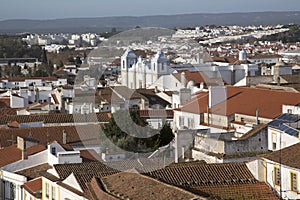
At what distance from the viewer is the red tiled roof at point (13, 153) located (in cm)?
2058

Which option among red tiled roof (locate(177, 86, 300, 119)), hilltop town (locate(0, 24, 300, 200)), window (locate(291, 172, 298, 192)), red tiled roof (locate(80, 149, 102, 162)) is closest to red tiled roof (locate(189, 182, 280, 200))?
hilltop town (locate(0, 24, 300, 200))

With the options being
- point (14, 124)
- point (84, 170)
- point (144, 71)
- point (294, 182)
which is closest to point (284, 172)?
point (294, 182)

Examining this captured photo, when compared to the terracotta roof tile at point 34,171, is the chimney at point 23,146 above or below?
above

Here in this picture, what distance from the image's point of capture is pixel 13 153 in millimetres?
21516

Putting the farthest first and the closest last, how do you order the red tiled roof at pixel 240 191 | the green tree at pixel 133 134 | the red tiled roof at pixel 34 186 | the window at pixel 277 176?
the green tree at pixel 133 134
the red tiled roof at pixel 34 186
the window at pixel 277 176
the red tiled roof at pixel 240 191

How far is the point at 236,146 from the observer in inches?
748

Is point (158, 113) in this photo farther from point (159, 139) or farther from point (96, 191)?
point (96, 191)

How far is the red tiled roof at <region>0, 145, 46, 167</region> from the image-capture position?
20.6m

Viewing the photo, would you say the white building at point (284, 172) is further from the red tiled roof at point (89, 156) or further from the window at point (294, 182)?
the red tiled roof at point (89, 156)

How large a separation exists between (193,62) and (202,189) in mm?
40893

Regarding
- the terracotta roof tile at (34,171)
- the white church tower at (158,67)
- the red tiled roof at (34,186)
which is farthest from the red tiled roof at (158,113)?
the white church tower at (158,67)

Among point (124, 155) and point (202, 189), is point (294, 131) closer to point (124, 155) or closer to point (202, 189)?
point (202, 189)

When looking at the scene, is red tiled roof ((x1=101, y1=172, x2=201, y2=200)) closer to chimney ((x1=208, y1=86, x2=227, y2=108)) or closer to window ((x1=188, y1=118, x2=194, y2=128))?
window ((x1=188, y1=118, x2=194, y2=128))

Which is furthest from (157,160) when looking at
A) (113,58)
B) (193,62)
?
(113,58)
